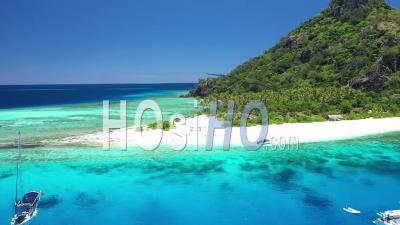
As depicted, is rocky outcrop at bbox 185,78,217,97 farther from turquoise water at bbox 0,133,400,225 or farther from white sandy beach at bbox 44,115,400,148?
turquoise water at bbox 0,133,400,225

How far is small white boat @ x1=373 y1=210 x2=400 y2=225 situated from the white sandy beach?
2262cm

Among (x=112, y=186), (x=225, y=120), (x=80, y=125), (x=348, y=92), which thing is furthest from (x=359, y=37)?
(x=112, y=186)

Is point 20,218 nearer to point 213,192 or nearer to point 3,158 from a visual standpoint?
point 213,192

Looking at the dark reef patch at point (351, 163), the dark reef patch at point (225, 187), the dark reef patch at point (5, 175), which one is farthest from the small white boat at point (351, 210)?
the dark reef patch at point (5, 175)

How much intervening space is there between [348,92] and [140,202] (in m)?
54.6

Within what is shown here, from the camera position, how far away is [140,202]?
28.1 m

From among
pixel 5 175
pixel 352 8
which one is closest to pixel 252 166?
pixel 5 175

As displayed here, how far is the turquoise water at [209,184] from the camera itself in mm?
25672

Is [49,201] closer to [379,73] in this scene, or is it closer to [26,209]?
[26,209]

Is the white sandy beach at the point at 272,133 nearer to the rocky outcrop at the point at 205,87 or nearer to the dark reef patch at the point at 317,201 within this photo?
the dark reef patch at the point at 317,201

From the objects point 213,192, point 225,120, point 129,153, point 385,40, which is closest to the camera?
point 213,192

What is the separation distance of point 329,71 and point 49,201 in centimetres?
8441

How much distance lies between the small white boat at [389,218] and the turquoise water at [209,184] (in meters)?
0.77

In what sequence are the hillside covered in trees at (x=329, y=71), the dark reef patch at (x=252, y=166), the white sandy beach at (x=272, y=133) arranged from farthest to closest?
1. the hillside covered in trees at (x=329, y=71)
2. the white sandy beach at (x=272, y=133)
3. the dark reef patch at (x=252, y=166)
